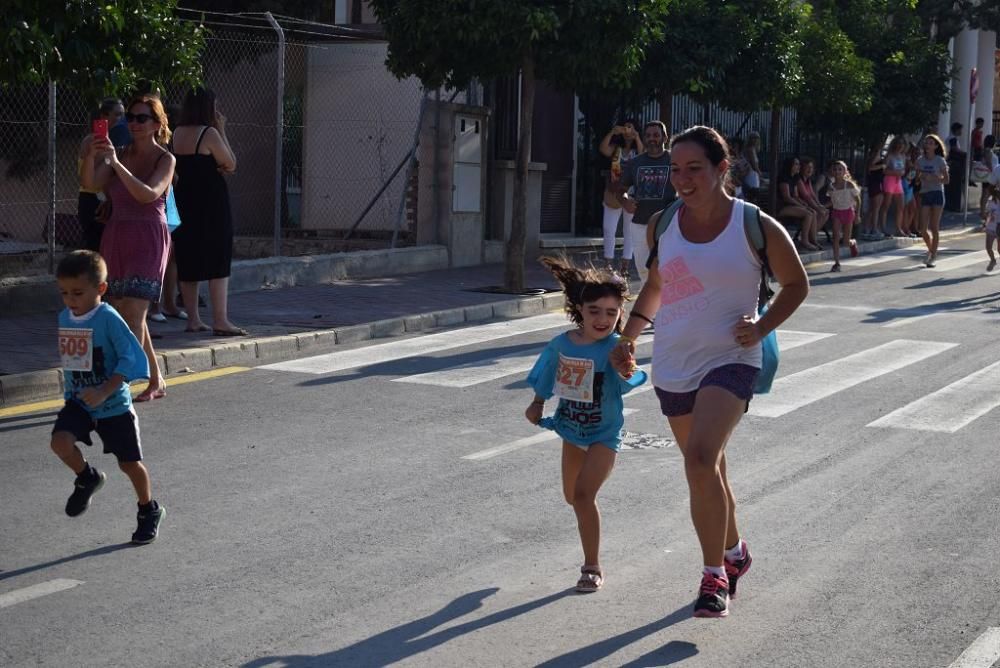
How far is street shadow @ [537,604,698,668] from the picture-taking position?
482 centimetres

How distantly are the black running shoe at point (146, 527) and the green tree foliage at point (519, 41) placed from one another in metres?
9.56

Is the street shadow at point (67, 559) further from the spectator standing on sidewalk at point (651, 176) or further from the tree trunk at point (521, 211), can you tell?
the tree trunk at point (521, 211)

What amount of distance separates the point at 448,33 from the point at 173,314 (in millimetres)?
4415

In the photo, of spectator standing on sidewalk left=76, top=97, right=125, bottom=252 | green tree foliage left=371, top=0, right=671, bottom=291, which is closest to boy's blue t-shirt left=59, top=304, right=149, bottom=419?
spectator standing on sidewalk left=76, top=97, right=125, bottom=252

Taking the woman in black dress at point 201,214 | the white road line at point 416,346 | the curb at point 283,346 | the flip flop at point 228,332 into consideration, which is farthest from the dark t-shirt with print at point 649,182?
the flip flop at point 228,332

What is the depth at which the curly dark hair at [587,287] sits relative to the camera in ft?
18.6

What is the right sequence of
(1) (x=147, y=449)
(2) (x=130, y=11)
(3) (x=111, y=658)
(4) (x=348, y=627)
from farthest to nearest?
1. (2) (x=130, y=11)
2. (1) (x=147, y=449)
3. (4) (x=348, y=627)
4. (3) (x=111, y=658)

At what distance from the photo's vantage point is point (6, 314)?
12.8 meters

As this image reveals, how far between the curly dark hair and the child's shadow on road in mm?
1157

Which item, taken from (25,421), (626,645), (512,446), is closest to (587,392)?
(626,645)

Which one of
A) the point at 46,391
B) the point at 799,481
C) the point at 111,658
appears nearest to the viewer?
the point at 111,658

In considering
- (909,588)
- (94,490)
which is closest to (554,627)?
(909,588)

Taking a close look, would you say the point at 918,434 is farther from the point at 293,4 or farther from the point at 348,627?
the point at 293,4

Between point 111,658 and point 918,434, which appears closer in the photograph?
point 111,658
